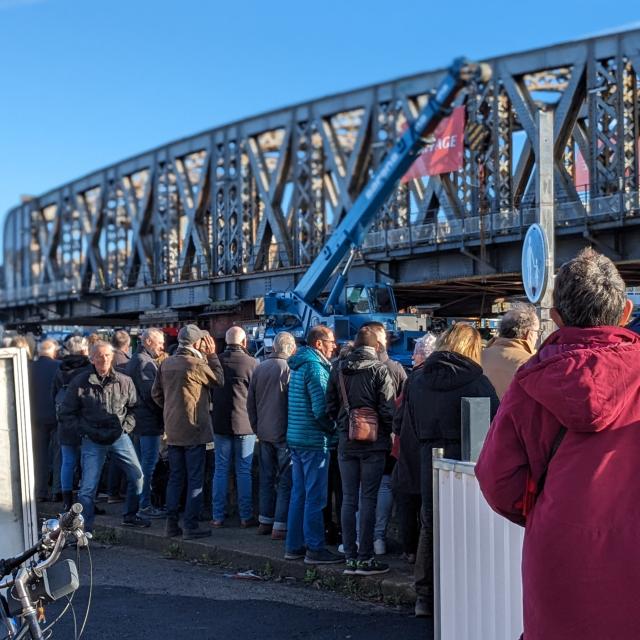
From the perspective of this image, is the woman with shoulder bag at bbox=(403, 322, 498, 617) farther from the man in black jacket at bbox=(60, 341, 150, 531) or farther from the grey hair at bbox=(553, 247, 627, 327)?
the man in black jacket at bbox=(60, 341, 150, 531)

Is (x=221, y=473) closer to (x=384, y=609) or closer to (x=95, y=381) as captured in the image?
(x=95, y=381)

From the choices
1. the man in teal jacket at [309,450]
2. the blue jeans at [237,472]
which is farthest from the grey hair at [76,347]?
the man in teal jacket at [309,450]

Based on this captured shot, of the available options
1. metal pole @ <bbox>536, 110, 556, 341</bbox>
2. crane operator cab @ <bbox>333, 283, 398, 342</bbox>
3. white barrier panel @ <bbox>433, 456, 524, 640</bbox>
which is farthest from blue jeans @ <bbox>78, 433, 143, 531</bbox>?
crane operator cab @ <bbox>333, 283, 398, 342</bbox>

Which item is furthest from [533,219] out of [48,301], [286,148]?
[48,301]

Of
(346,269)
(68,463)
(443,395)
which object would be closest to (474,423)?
(443,395)

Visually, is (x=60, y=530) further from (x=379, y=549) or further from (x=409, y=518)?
(x=379, y=549)

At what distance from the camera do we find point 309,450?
8234 mm

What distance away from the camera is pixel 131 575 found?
8.25m

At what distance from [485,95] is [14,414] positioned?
4016 centimetres

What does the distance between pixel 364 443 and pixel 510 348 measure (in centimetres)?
138

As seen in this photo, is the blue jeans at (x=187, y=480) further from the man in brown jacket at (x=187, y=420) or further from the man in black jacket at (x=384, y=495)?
the man in black jacket at (x=384, y=495)

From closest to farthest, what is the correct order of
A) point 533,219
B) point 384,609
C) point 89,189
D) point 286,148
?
point 384,609 → point 533,219 → point 286,148 → point 89,189

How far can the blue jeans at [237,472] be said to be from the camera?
9906 millimetres

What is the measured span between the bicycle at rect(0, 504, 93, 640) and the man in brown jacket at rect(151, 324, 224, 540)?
5.79 m
